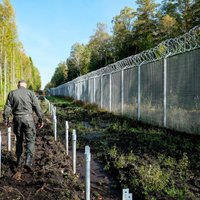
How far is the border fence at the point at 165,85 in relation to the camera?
11656 mm

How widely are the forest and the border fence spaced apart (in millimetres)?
30373

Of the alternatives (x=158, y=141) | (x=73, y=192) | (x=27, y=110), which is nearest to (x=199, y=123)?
(x=158, y=141)

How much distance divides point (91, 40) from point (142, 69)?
2737 inches

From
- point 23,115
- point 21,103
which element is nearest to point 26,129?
point 23,115

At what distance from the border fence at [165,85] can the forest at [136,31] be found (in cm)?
3037

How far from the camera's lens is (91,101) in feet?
102

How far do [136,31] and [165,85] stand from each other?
164ft

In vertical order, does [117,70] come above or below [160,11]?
below

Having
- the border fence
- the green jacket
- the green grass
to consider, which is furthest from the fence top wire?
the green jacket

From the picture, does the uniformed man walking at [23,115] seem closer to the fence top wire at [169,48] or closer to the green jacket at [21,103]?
the green jacket at [21,103]

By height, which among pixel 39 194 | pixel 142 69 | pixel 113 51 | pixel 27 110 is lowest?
pixel 39 194

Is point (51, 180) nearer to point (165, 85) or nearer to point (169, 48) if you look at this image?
point (165, 85)

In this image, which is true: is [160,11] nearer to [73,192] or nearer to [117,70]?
[117,70]

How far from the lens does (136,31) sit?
62.4 meters
